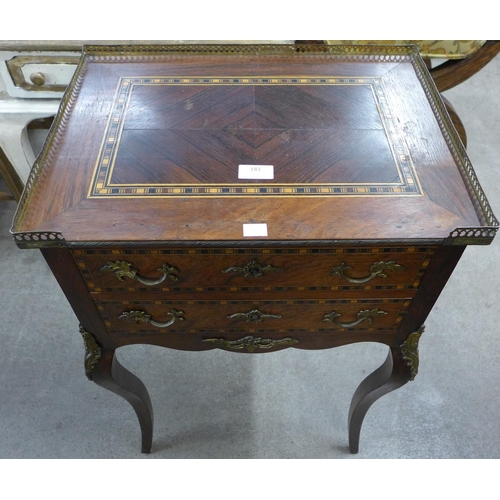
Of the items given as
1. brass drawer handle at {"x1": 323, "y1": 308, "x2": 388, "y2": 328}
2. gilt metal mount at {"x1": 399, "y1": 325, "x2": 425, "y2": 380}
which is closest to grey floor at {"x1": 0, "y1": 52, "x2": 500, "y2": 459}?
gilt metal mount at {"x1": 399, "y1": 325, "x2": 425, "y2": 380}

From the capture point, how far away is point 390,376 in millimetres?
963

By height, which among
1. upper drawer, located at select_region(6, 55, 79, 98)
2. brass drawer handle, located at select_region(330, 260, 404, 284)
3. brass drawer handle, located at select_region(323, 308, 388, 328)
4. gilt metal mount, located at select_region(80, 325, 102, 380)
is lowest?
gilt metal mount, located at select_region(80, 325, 102, 380)

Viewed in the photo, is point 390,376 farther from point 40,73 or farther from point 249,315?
point 40,73

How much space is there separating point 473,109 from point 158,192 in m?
1.99

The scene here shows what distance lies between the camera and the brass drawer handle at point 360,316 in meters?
0.84

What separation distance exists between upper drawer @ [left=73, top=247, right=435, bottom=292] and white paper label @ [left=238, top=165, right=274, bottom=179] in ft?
0.49

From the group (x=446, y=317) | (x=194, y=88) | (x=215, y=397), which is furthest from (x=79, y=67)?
(x=446, y=317)

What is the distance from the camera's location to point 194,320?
86 centimetres

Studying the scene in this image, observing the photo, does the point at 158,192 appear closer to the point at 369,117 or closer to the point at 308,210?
the point at 308,210

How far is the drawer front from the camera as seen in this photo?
0.82 meters

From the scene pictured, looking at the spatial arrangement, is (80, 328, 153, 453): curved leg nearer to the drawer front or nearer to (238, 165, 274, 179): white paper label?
the drawer front

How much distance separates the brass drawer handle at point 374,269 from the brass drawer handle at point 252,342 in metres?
0.21

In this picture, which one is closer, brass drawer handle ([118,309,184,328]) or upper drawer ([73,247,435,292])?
upper drawer ([73,247,435,292])

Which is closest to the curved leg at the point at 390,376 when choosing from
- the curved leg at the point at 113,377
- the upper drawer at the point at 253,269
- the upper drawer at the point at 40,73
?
the upper drawer at the point at 253,269
